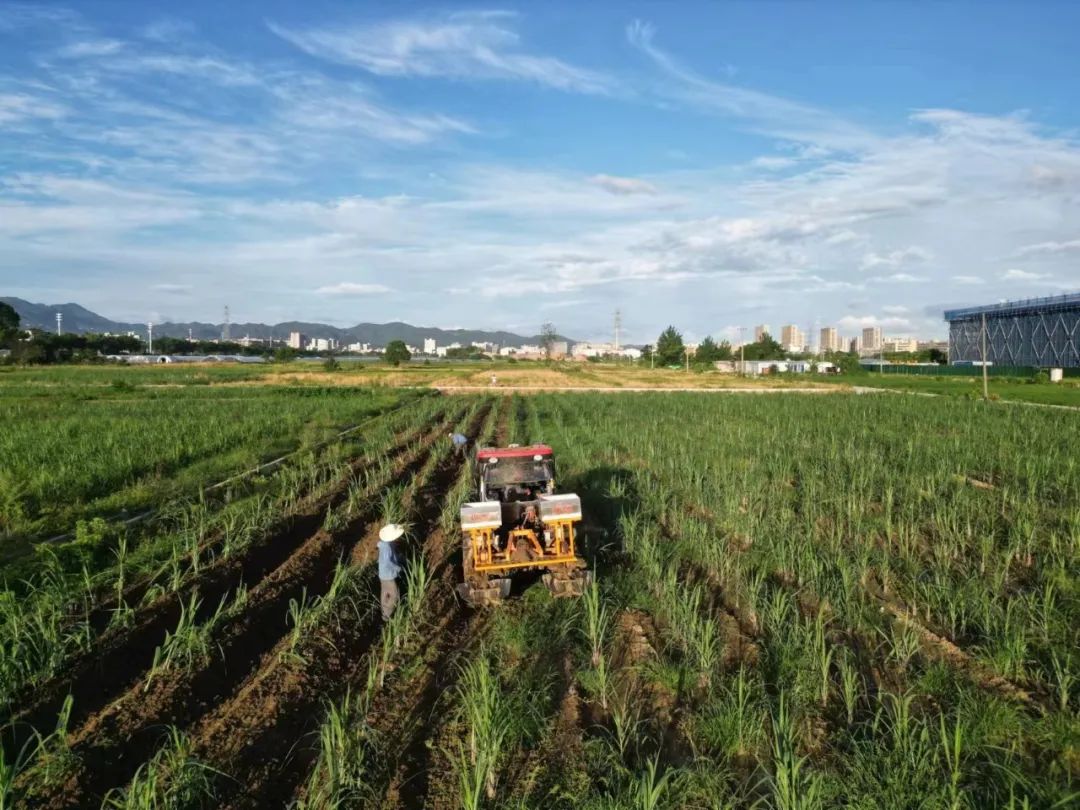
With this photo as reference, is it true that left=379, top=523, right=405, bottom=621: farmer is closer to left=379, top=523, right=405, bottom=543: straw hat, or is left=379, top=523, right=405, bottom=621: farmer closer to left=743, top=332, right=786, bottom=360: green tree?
left=379, top=523, right=405, bottom=543: straw hat

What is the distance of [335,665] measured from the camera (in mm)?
5539

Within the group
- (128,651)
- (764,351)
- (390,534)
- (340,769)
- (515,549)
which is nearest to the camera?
(340,769)

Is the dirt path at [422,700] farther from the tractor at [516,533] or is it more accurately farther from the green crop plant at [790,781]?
the green crop plant at [790,781]

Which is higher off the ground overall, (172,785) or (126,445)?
(126,445)

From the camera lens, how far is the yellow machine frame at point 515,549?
21.0ft

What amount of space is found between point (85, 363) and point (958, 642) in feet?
262

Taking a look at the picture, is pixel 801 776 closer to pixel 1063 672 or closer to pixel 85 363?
pixel 1063 672

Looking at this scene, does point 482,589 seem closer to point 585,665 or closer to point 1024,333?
point 585,665

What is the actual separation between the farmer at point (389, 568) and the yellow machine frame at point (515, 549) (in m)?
0.68

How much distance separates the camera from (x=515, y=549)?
6750mm

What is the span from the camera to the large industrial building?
65562 mm

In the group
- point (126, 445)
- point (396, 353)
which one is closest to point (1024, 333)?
point (396, 353)

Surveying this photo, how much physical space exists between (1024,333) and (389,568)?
84.8 meters

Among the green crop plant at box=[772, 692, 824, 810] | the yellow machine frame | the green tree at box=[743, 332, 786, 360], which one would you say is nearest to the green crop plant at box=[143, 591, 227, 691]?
the yellow machine frame
